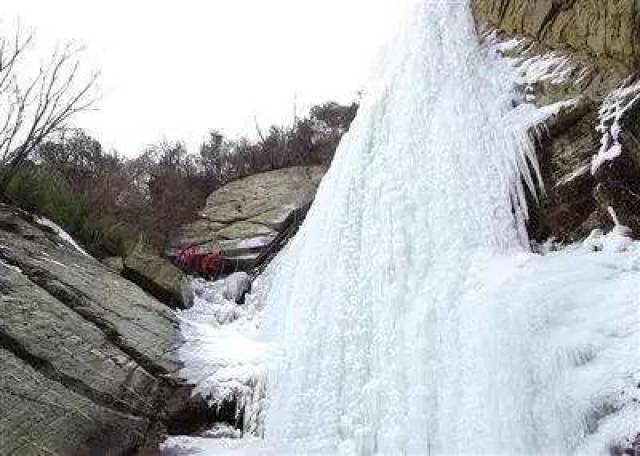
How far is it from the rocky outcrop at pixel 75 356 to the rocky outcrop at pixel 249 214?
314 centimetres

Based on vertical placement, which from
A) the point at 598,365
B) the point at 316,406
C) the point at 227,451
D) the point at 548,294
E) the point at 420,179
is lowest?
the point at 227,451

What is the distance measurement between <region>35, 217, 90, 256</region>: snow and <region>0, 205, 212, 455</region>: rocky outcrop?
4.9 inches

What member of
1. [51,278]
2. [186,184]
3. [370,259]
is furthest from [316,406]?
[186,184]

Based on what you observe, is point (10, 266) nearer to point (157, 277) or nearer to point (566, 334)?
point (157, 277)

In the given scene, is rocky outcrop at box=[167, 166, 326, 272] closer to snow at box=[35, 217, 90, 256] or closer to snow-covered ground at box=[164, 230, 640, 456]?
snow at box=[35, 217, 90, 256]

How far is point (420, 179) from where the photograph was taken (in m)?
6.21

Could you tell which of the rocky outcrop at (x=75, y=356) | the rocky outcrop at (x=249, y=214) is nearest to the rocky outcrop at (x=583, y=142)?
the rocky outcrop at (x=75, y=356)

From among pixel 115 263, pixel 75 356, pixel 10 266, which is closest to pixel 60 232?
pixel 115 263

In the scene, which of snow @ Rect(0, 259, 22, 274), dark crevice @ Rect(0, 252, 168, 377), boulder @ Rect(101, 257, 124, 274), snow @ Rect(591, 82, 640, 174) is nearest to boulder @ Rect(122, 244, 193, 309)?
boulder @ Rect(101, 257, 124, 274)

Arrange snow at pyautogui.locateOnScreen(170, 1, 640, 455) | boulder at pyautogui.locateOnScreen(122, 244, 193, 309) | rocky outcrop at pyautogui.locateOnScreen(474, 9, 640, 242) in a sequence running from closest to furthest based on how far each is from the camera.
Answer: snow at pyautogui.locateOnScreen(170, 1, 640, 455)
rocky outcrop at pyautogui.locateOnScreen(474, 9, 640, 242)
boulder at pyautogui.locateOnScreen(122, 244, 193, 309)

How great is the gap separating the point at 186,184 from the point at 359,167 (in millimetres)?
7021

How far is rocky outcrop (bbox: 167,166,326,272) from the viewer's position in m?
10.9

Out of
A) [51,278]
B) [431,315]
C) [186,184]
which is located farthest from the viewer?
[186,184]

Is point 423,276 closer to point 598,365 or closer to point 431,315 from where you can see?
point 431,315
